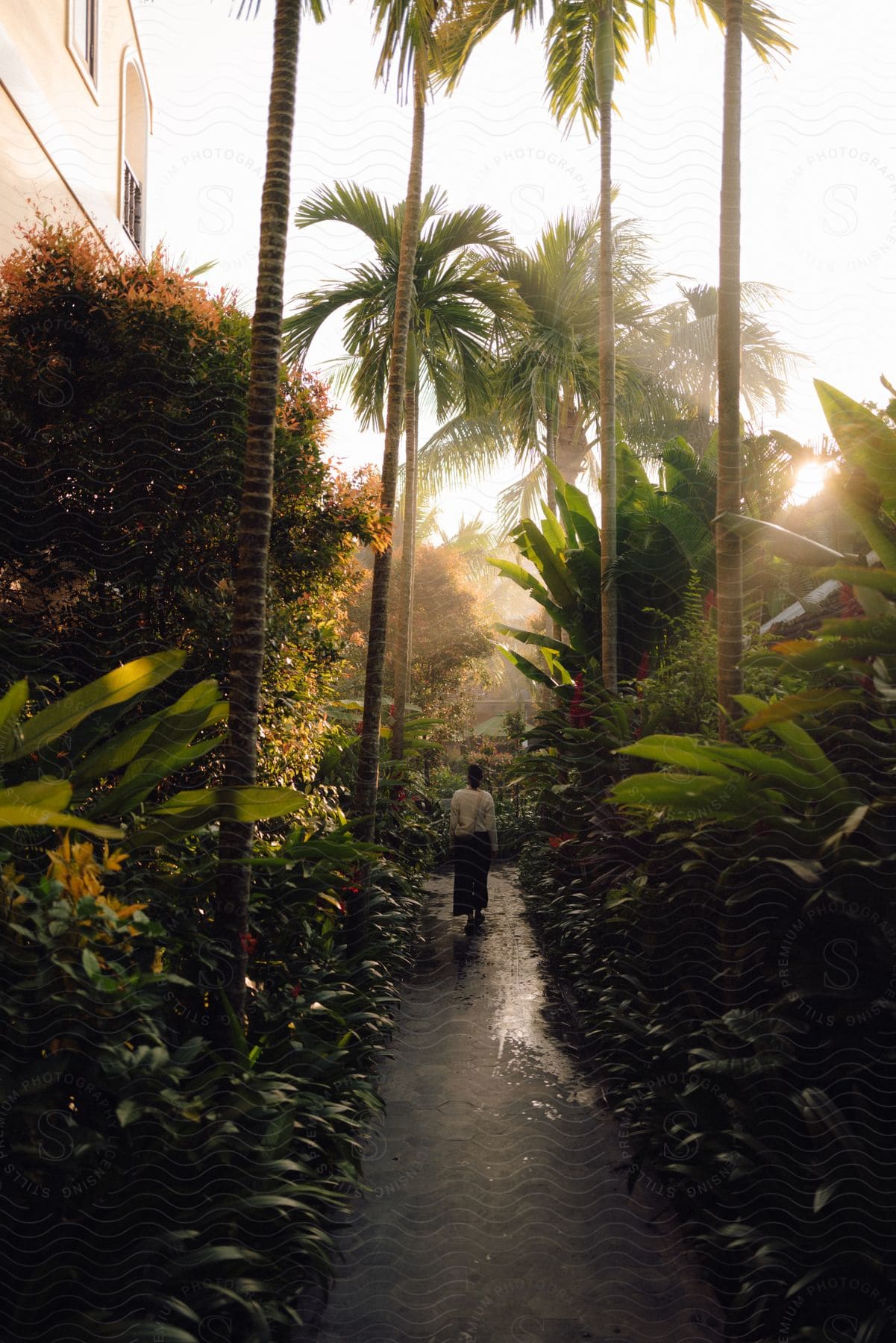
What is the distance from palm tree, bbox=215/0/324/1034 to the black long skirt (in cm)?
498

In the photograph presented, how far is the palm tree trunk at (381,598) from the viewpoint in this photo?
7066mm

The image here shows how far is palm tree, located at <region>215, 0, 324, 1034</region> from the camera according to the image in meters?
3.90

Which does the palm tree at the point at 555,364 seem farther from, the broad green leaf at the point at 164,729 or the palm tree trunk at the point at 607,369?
the broad green leaf at the point at 164,729

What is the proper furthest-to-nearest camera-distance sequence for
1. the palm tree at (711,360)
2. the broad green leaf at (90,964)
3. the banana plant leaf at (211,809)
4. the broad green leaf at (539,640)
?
1. the palm tree at (711,360)
2. the broad green leaf at (539,640)
3. the banana plant leaf at (211,809)
4. the broad green leaf at (90,964)

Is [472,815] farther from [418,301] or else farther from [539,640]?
[418,301]

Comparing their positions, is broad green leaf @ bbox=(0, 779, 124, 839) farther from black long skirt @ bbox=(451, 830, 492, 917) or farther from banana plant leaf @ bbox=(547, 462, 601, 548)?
banana plant leaf @ bbox=(547, 462, 601, 548)

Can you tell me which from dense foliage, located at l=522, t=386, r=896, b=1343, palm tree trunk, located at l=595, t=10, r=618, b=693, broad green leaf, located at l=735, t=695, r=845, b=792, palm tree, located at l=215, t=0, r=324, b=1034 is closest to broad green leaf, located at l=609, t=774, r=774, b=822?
dense foliage, located at l=522, t=386, r=896, b=1343

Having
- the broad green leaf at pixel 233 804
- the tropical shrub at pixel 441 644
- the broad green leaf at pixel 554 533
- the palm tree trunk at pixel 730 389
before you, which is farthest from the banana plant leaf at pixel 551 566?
the tropical shrub at pixel 441 644

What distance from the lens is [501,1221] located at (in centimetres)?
376

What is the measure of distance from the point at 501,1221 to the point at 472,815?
208 inches

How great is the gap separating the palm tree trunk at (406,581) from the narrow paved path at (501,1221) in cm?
526

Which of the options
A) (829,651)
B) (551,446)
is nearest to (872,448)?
(829,651)

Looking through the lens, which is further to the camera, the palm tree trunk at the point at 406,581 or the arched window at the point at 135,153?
the arched window at the point at 135,153

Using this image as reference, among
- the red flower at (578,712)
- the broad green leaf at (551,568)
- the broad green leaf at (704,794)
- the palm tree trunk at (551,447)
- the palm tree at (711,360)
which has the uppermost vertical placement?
the palm tree at (711,360)
